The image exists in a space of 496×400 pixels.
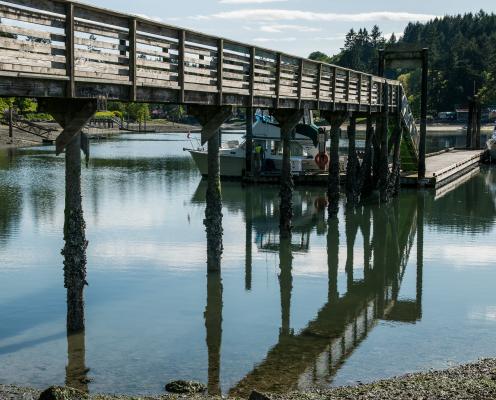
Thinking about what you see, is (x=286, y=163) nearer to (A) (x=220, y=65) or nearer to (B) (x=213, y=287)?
(B) (x=213, y=287)

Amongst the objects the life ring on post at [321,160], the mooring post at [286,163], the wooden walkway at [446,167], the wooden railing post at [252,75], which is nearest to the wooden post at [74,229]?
the wooden railing post at [252,75]

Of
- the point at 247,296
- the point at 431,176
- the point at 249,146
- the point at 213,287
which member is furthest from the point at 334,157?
the point at 247,296

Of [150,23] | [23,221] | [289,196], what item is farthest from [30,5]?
[23,221]

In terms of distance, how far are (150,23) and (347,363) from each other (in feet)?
25.5

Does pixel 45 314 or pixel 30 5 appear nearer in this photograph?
pixel 30 5

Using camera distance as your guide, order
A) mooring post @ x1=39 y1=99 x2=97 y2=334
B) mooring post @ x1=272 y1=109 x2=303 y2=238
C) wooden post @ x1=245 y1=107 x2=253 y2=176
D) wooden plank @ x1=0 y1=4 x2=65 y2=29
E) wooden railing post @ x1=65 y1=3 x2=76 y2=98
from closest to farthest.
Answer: wooden plank @ x1=0 y1=4 x2=65 y2=29 < wooden railing post @ x1=65 y1=3 x2=76 y2=98 < mooring post @ x1=39 y1=99 x2=97 y2=334 < mooring post @ x1=272 y1=109 x2=303 y2=238 < wooden post @ x1=245 y1=107 x2=253 y2=176

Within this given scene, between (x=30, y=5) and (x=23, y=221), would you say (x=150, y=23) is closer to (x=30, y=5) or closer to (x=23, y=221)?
(x=30, y=5)

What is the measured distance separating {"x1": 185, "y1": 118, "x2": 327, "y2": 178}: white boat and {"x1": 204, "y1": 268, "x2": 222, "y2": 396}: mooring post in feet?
74.6

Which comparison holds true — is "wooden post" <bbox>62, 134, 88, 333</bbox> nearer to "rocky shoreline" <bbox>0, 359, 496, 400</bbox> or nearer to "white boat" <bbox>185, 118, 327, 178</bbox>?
"rocky shoreline" <bbox>0, 359, 496, 400</bbox>

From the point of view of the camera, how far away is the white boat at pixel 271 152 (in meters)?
43.5

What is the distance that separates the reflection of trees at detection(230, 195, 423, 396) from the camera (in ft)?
44.3

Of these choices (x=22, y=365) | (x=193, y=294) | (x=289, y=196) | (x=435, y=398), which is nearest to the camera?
(x=435, y=398)

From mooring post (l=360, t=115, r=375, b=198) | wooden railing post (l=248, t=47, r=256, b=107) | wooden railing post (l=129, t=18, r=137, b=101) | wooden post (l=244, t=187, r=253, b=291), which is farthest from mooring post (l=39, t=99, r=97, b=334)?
mooring post (l=360, t=115, r=375, b=198)

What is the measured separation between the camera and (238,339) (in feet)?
51.6
